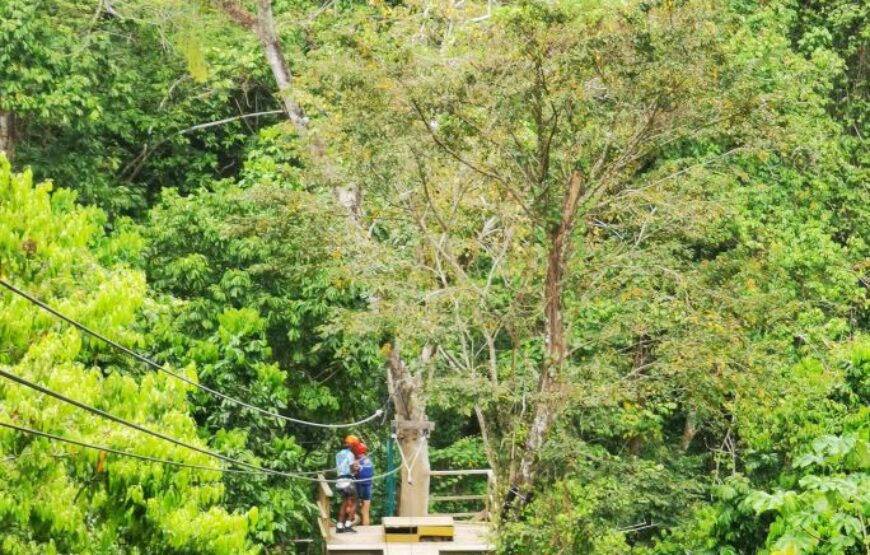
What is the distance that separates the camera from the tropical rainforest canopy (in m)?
8.45

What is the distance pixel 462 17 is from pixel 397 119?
12.3 ft

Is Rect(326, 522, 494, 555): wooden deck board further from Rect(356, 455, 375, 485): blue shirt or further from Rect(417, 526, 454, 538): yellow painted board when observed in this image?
Rect(356, 455, 375, 485): blue shirt


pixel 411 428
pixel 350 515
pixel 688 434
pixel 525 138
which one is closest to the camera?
pixel 525 138

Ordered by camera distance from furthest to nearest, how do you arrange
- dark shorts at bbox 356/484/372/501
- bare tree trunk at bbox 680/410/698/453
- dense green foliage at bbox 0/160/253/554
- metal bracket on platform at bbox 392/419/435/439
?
bare tree trunk at bbox 680/410/698/453, metal bracket on platform at bbox 392/419/435/439, dark shorts at bbox 356/484/372/501, dense green foliage at bbox 0/160/253/554

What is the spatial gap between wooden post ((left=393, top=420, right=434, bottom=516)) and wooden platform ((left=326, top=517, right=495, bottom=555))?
2.54 metres

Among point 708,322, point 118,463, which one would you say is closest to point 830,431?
point 708,322

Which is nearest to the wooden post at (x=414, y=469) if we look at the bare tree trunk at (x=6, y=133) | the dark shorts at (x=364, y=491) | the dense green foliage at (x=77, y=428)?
the dark shorts at (x=364, y=491)

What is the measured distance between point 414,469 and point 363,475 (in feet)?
10.1

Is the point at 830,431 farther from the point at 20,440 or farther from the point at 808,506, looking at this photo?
the point at 20,440

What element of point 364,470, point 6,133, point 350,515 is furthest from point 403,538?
point 6,133

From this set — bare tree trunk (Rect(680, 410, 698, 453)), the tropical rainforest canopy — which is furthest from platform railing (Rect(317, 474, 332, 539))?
bare tree trunk (Rect(680, 410, 698, 453))

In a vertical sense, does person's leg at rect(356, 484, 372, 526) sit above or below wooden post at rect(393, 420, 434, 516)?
below

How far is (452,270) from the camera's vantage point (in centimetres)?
1505

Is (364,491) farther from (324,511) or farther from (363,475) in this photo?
(324,511)
